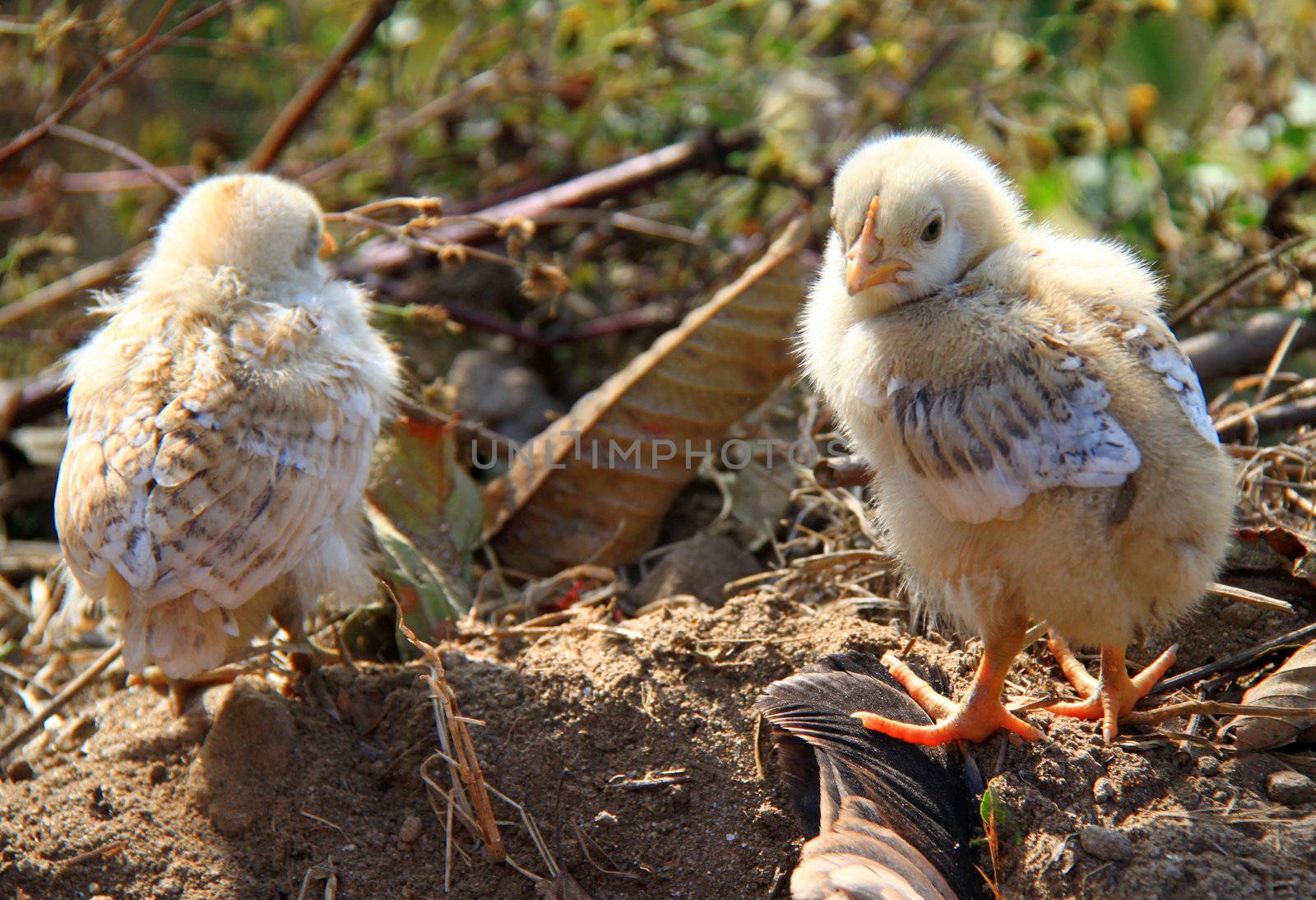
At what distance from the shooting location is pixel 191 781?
104 inches

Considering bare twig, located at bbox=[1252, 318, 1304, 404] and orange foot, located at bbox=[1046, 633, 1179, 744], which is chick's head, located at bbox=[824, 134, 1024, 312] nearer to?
orange foot, located at bbox=[1046, 633, 1179, 744]

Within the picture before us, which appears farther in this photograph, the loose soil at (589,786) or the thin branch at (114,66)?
the thin branch at (114,66)

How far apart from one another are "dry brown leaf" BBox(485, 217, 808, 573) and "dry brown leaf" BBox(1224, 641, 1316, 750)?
5.60ft

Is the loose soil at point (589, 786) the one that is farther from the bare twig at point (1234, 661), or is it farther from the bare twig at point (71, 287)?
the bare twig at point (71, 287)

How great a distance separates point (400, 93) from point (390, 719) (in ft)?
11.0

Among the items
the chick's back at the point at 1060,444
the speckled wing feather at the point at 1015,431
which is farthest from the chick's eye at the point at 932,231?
the speckled wing feather at the point at 1015,431

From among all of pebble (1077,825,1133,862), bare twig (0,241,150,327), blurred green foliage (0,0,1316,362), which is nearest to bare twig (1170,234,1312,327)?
blurred green foliage (0,0,1316,362)

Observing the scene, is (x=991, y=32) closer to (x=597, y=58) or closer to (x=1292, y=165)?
(x=1292, y=165)

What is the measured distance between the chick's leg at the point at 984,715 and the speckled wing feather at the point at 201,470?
1501mm

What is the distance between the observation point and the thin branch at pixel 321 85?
13.4 ft

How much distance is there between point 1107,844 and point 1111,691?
41 centimetres

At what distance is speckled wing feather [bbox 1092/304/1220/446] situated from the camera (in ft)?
7.27

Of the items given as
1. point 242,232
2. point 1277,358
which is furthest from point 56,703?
point 1277,358

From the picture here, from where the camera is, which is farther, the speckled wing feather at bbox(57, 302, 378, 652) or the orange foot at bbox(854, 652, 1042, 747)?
the speckled wing feather at bbox(57, 302, 378, 652)
